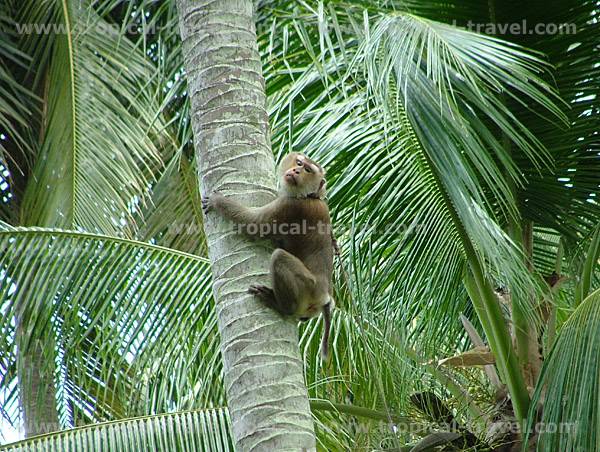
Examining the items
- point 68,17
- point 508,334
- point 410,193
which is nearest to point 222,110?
point 410,193

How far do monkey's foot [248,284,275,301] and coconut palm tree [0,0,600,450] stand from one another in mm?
1185

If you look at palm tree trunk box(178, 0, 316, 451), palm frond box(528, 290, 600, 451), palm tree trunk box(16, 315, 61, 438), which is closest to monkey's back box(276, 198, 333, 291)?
palm tree trunk box(178, 0, 316, 451)

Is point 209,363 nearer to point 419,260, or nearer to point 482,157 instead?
point 419,260

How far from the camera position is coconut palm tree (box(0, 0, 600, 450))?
17.4 ft

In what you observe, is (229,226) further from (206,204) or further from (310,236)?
(310,236)

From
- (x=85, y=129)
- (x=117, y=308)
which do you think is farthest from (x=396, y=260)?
(x=85, y=129)

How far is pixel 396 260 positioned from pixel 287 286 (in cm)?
203

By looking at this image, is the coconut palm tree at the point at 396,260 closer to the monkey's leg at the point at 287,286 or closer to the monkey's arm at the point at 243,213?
the monkey's leg at the point at 287,286

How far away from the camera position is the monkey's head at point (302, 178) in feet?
17.5

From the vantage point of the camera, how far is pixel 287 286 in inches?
171

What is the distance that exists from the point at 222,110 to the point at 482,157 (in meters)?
1.54

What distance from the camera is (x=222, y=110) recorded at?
14.4ft

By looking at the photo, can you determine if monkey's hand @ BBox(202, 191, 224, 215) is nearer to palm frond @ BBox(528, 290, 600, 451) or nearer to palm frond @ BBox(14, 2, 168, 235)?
palm frond @ BBox(528, 290, 600, 451)

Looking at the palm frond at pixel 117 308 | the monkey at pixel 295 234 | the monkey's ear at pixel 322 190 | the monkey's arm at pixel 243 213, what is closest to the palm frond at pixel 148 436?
the palm frond at pixel 117 308
